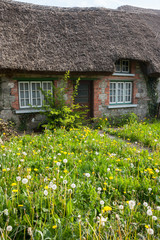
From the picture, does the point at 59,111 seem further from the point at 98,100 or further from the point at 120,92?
the point at 120,92

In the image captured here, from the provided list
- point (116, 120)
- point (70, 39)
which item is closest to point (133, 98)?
point (116, 120)

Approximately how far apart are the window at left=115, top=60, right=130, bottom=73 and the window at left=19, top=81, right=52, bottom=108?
3276 mm

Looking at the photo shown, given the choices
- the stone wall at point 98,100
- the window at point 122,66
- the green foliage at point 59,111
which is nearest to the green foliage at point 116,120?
the stone wall at point 98,100

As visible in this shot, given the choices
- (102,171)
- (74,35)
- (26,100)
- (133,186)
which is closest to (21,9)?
(74,35)

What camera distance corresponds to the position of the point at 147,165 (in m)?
3.34

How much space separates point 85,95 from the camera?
26.5 feet

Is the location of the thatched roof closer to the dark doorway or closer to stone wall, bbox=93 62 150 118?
stone wall, bbox=93 62 150 118

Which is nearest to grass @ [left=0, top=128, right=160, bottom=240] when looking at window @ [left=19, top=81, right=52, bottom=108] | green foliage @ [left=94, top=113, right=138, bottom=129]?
window @ [left=19, top=81, right=52, bottom=108]

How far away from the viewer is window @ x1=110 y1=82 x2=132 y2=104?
8.57 meters

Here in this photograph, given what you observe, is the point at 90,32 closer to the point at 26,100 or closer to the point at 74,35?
the point at 74,35

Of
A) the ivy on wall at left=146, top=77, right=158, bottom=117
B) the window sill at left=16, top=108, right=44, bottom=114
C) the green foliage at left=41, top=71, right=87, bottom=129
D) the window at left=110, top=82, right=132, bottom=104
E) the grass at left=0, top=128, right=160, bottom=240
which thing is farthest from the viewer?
the ivy on wall at left=146, top=77, right=158, bottom=117

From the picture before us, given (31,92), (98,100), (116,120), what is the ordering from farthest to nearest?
(116,120) < (98,100) < (31,92)

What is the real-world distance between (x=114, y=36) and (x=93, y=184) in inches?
292

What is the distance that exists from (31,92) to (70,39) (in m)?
2.67
